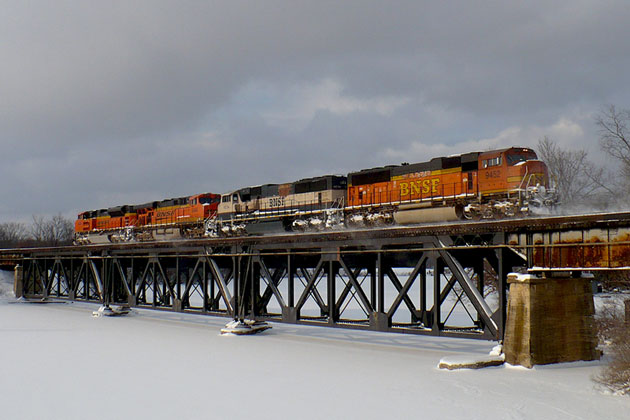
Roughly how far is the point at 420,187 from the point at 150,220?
31470 millimetres

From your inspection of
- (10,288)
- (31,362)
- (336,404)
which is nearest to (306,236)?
(336,404)

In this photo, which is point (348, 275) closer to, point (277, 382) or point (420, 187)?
point (277, 382)

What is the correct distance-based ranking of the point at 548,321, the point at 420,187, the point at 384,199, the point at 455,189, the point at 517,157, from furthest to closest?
the point at 384,199 < the point at 420,187 < the point at 455,189 < the point at 517,157 < the point at 548,321

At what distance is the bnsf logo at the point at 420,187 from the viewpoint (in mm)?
32875

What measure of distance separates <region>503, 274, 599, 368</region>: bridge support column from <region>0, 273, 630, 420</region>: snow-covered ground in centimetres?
45

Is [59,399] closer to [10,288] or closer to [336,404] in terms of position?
[336,404]

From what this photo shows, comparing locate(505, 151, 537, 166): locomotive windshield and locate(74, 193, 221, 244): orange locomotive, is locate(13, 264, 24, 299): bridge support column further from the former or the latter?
locate(505, 151, 537, 166): locomotive windshield

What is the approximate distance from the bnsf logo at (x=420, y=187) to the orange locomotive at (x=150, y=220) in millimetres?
19285

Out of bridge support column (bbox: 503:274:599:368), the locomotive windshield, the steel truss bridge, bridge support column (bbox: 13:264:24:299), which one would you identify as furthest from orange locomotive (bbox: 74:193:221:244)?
bridge support column (bbox: 503:274:599:368)

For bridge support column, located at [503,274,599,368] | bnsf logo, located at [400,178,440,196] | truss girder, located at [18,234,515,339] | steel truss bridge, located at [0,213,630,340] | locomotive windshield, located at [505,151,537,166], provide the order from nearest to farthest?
steel truss bridge, located at [0,213,630,340] < bridge support column, located at [503,274,599,368] < truss girder, located at [18,234,515,339] < locomotive windshield, located at [505,151,537,166] < bnsf logo, located at [400,178,440,196]

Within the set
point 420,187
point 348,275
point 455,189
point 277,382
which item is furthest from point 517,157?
point 277,382

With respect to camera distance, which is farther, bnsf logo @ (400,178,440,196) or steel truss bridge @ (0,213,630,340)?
bnsf logo @ (400,178,440,196)

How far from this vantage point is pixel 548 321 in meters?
18.8

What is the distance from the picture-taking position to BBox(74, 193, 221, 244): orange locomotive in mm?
49500
